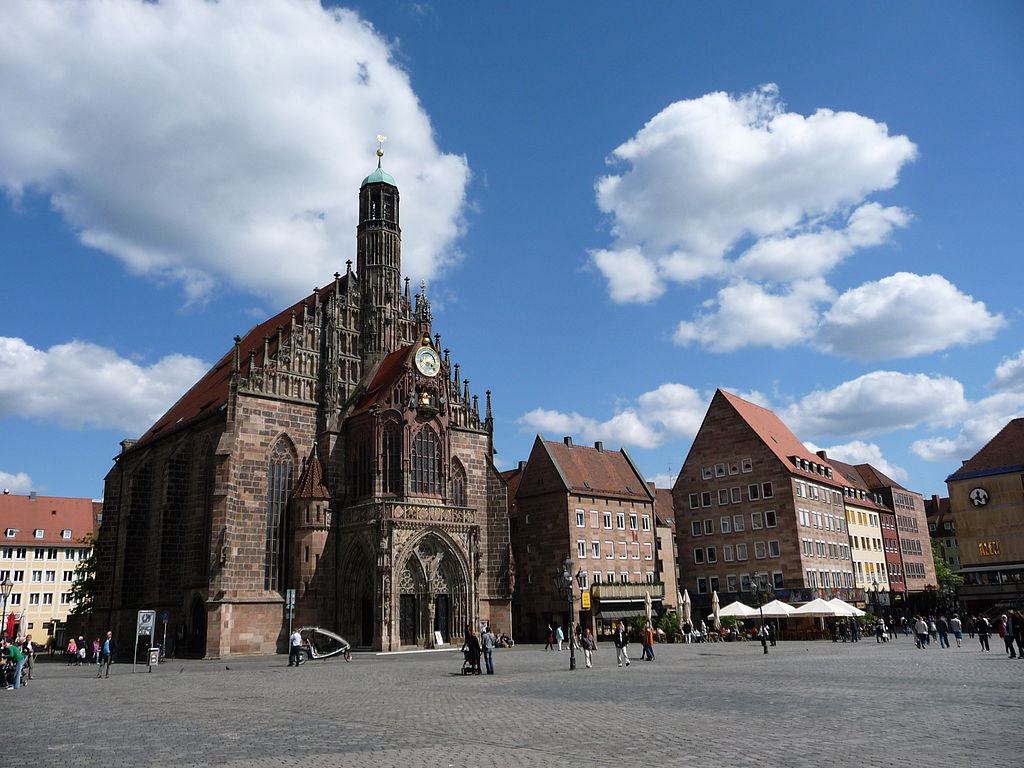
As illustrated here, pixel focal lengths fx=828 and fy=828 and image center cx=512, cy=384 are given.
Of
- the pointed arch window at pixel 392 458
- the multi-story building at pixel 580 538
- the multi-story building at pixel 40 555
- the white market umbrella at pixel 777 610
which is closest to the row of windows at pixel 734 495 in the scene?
the multi-story building at pixel 580 538

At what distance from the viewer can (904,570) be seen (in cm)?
8456

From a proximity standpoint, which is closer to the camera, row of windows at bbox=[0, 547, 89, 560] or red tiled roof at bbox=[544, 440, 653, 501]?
red tiled roof at bbox=[544, 440, 653, 501]

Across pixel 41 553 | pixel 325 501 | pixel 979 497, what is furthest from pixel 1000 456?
pixel 41 553

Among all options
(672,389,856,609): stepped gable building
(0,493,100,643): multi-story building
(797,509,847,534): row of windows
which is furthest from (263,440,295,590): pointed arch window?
(0,493,100,643): multi-story building

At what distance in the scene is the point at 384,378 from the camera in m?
49.7

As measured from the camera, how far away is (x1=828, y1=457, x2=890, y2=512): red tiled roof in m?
78.6

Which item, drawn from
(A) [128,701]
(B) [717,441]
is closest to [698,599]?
(B) [717,441]

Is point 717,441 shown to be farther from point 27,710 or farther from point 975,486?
point 27,710

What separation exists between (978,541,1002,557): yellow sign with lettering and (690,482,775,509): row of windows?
21338 millimetres

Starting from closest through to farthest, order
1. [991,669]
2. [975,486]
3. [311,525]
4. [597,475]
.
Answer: [991,669], [311,525], [597,475], [975,486]

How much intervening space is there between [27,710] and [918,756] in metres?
18.1

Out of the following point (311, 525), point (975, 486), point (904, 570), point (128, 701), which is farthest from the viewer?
point (904, 570)

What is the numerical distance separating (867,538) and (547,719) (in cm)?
7291

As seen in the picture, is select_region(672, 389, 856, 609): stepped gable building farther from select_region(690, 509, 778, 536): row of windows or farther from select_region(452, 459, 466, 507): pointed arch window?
select_region(452, 459, 466, 507): pointed arch window
